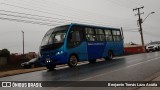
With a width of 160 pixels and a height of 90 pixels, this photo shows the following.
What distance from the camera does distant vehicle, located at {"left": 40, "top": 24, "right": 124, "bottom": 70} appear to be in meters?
20.1

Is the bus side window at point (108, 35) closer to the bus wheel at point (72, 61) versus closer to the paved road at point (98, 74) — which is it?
the bus wheel at point (72, 61)

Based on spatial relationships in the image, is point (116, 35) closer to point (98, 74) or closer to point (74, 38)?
point (74, 38)

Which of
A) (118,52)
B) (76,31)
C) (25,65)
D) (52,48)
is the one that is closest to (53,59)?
(52,48)

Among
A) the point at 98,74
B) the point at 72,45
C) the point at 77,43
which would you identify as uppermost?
the point at 77,43

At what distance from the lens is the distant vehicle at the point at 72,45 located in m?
20.1

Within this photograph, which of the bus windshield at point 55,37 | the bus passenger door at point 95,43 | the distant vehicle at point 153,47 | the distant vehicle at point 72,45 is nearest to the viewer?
the distant vehicle at point 72,45

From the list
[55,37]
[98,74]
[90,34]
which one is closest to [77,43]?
[55,37]

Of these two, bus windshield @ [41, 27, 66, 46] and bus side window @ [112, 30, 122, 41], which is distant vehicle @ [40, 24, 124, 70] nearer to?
bus windshield @ [41, 27, 66, 46]

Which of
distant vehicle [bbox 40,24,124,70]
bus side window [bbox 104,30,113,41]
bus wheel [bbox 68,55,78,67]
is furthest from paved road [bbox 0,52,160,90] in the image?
bus side window [bbox 104,30,113,41]

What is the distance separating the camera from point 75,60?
21.5 m

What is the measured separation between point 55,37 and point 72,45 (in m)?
1.32

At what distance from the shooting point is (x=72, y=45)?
21.0 m

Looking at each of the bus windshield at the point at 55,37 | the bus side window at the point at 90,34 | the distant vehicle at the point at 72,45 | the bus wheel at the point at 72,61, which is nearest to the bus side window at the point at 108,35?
the distant vehicle at the point at 72,45

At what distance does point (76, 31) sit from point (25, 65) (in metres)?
19.1
